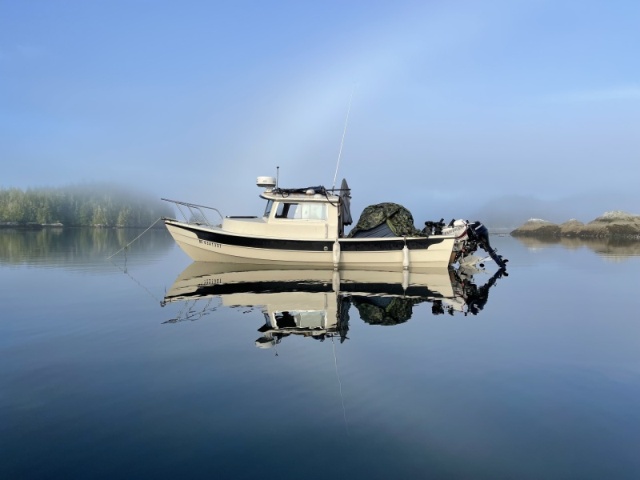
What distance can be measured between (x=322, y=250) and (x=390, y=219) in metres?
3.83

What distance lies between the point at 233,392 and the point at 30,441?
7.36 ft

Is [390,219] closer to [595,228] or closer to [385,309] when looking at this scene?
[385,309]

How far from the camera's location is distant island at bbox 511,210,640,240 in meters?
64.3

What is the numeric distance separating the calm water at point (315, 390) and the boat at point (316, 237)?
28.8 feet

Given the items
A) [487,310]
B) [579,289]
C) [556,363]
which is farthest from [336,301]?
[579,289]

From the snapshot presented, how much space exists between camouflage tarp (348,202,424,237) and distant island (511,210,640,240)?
57653mm

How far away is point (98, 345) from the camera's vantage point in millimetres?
7734

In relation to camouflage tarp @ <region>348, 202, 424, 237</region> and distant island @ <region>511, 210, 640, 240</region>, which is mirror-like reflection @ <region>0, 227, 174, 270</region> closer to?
camouflage tarp @ <region>348, 202, 424, 237</region>

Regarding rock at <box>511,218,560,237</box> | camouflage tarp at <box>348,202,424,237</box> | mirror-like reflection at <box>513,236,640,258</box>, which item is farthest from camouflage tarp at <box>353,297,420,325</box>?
rock at <box>511,218,560,237</box>

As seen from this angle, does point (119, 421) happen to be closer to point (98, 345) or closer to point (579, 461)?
point (98, 345)

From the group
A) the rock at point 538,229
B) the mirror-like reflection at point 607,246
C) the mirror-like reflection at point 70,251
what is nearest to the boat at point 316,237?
the mirror-like reflection at point 70,251

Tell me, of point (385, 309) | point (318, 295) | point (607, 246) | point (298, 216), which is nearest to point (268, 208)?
point (298, 216)

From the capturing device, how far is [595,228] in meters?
66.0

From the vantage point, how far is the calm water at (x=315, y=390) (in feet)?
13.1
